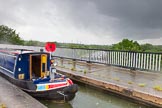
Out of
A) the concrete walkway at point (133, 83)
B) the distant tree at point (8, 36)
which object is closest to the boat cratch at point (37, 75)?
the concrete walkway at point (133, 83)

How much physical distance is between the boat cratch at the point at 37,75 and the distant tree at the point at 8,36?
32.6 m

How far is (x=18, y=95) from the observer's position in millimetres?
5516

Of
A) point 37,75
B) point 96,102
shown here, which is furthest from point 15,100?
point 96,102

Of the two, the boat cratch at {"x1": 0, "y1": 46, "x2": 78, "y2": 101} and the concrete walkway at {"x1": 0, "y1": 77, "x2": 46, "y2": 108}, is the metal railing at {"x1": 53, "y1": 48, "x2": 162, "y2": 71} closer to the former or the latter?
the boat cratch at {"x1": 0, "y1": 46, "x2": 78, "y2": 101}

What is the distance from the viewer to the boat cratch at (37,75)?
6078 millimetres

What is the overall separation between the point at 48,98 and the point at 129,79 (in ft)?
10.7

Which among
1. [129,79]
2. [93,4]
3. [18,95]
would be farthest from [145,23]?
[18,95]

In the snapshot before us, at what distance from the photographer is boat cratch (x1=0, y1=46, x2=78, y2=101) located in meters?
6.08

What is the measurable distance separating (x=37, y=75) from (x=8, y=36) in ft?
118

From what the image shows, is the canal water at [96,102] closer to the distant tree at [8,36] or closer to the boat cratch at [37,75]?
the boat cratch at [37,75]

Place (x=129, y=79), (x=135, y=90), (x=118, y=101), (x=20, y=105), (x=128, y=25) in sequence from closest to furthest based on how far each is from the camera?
(x=20, y=105)
(x=135, y=90)
(x=118, y=101)
(x=129, y=79)
(x=128, y=25)

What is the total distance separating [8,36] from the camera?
40281mm

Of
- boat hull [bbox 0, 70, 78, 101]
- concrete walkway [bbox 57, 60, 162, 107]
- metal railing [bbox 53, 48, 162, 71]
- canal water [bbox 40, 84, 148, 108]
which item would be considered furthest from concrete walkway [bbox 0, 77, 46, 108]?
metal railing [bbox 53, 48, 162, 71]

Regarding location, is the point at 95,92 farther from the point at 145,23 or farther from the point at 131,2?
the point at 145,23
